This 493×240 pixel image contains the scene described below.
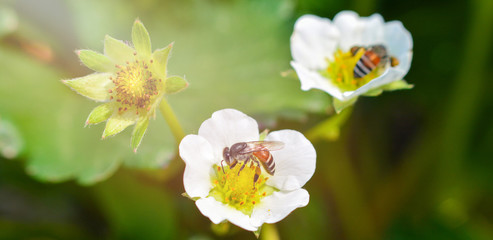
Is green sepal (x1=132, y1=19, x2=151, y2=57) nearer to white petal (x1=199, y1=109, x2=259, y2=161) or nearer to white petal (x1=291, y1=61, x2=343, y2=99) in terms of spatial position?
white petal (x1=199, y1=109, x2=259, y2=161)

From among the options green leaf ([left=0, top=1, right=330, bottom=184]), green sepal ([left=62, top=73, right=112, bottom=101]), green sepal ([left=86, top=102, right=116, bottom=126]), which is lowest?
green leaf ([left=0, top=1, right=330, bottom=184])

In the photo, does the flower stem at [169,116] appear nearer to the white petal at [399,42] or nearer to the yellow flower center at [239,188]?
the yellow flower center at [239,188]

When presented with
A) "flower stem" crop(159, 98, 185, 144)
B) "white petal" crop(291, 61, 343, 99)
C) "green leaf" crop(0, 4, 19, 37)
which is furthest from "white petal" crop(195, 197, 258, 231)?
"green leaf" crop(0, 4, 19, 37)

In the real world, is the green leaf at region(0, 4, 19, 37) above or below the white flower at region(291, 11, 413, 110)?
above

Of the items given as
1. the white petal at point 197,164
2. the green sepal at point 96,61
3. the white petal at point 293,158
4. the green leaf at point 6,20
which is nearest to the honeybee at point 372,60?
the white petal at point 293,158

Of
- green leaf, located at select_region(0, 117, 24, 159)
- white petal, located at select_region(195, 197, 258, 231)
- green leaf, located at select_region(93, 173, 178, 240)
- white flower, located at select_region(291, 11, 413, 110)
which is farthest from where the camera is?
green leaf, located at select_region(93, 173, 178, 240)

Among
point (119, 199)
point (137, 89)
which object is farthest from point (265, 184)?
point (119, 199)

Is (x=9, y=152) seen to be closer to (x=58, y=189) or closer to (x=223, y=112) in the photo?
(x=58, y=189)
